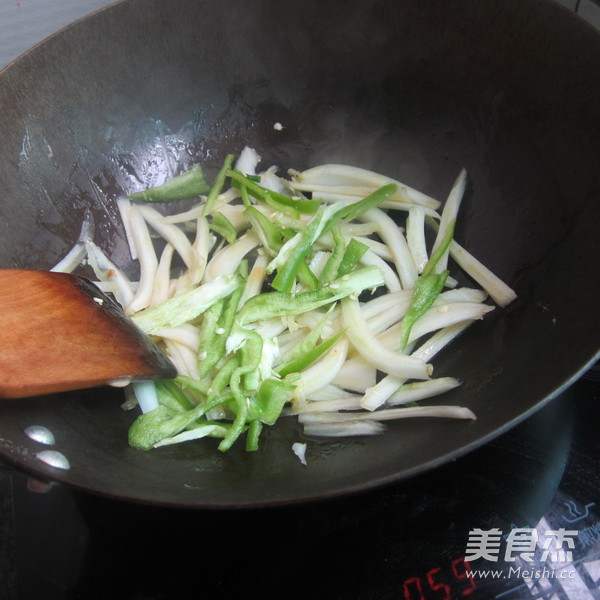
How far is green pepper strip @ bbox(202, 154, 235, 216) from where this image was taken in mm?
1849

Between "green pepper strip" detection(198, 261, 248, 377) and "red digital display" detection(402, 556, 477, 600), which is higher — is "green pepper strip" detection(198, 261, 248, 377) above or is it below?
above

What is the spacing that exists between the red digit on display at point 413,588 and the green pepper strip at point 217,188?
121 cm

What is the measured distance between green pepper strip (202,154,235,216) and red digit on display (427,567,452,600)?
1.22 metres

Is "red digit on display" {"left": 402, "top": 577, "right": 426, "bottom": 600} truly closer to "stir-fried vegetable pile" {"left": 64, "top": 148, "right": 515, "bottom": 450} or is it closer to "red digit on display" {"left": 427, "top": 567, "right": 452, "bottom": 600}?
"red digit on display" {"left": 427, "top": 567, "right": 452, "bottom": 600}

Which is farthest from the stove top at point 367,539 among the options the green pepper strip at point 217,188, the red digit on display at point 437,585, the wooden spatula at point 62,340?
the green pepper strip at point 217,188

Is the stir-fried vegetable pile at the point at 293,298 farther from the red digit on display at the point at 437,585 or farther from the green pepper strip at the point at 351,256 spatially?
the red digit on display at the point at 437,585

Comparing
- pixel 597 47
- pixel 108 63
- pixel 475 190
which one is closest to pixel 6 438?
pixel 108 63

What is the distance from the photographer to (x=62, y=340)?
131cm

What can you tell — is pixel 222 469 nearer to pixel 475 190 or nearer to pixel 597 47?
pixel 475 190

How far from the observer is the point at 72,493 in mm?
1398

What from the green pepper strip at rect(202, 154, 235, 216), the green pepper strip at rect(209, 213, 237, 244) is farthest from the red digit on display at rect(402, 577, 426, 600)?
the green pepper strip at rect(202, 154, 235, 216)

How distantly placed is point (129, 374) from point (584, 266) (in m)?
1.10

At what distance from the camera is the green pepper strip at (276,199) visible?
5.77 feet

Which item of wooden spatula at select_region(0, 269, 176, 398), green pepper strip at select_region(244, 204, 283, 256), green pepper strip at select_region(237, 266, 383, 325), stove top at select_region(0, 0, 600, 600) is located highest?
green pepper strip at select_region(244, 204, 283, 256)
